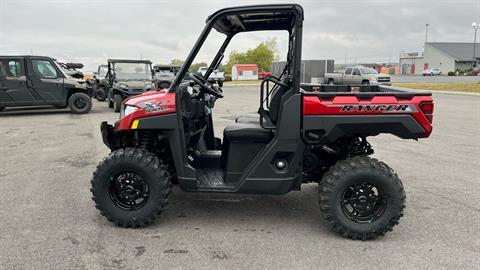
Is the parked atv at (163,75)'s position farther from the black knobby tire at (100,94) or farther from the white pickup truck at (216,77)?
the white pickup truck at (216,77)

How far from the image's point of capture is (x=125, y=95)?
13.5 m

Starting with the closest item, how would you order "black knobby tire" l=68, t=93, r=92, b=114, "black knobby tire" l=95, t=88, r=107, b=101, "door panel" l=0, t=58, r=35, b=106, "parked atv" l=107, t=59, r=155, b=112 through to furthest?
"door panel" l=0, t=58, r=35, b=106 < "black knobby tire" l=68, t=93, r=92, b=114 < "parked atv" l=107, t=59, r=155, b=112 < "black knobby tire" l=95, t=88, r=107, b=101

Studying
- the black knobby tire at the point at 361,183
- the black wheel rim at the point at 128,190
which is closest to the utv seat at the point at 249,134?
the black knobby tire at the point at 361,183

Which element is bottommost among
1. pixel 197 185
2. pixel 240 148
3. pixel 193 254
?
pixel 193 254

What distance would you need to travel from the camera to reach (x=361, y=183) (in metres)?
3.59

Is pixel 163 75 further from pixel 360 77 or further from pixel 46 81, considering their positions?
pixel 360 77

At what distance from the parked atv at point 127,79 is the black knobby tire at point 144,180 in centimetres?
1010

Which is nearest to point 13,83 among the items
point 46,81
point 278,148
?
point 46,81

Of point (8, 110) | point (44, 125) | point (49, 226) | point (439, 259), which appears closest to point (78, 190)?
point (49, 226)

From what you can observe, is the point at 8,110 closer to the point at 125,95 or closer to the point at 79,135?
the point at 125,95

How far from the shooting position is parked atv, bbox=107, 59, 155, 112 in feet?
44.4

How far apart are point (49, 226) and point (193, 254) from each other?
5.12ft

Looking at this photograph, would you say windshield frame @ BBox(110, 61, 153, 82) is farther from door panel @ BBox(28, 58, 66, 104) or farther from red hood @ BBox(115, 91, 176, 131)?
red hood @ BBox(115, 91, 176, 131)

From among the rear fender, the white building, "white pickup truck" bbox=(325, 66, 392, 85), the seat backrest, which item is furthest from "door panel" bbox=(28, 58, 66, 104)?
the white building
